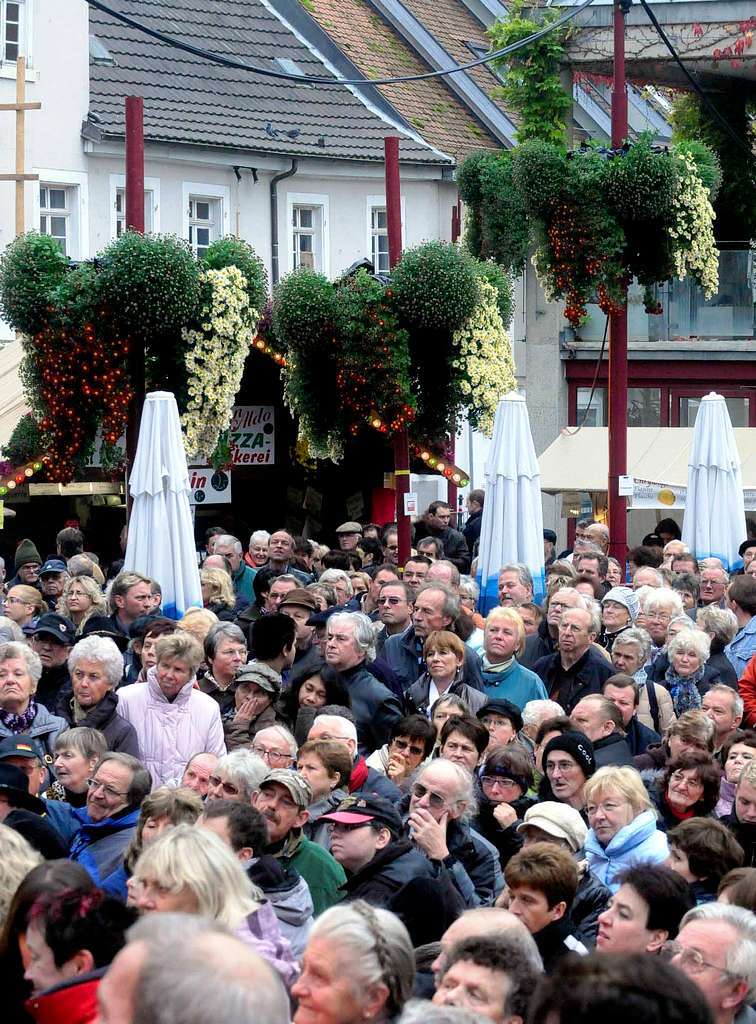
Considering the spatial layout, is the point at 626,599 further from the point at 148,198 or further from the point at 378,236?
the point at 378,236

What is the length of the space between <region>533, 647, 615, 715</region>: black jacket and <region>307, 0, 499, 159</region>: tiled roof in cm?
2242

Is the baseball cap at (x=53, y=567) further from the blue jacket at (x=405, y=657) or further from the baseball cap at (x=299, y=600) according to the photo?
the blue jacket at (x=405, y=657)

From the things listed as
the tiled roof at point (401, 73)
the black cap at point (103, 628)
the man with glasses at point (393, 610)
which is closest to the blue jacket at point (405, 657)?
the man with glasses at point (393, 610)

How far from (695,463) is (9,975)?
13.5m

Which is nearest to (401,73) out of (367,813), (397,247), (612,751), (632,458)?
(632,458)

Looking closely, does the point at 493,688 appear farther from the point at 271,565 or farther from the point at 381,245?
the point at 381,245

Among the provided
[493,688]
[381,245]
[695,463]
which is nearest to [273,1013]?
[493,688]

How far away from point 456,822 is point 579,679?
12.8 ft

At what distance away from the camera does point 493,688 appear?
35.3ft

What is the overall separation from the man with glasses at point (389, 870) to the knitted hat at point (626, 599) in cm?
536

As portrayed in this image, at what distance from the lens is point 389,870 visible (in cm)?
655

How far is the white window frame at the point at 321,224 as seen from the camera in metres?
30.0

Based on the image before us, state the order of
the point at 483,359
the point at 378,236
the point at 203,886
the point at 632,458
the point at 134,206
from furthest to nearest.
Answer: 1. the point at 378,236
2. the point at 632,458
3. the point at 483,359
4. the point at 134,206
5. the point at 203,886

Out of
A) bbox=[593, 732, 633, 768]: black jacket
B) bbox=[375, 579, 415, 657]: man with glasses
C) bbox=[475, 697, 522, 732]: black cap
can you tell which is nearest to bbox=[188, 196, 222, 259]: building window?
bbox=[375, 579, 415, 657]: man with glasses
